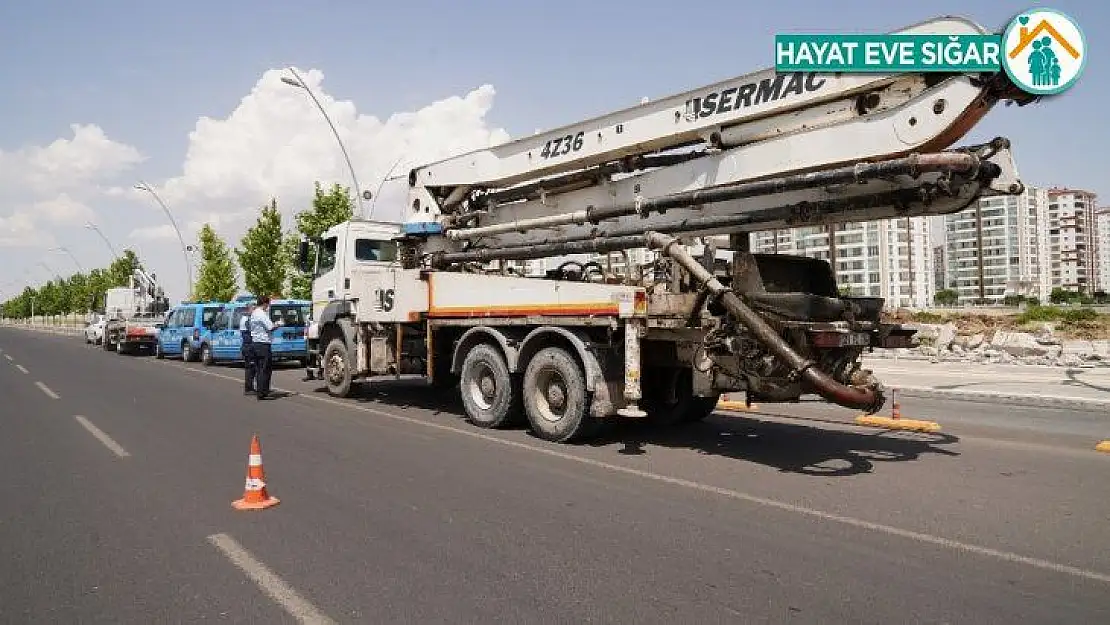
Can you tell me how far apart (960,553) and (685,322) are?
3.49m

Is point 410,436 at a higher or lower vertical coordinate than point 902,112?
lower

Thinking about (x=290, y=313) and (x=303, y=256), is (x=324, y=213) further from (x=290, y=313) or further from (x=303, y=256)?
(x=303, y=256)

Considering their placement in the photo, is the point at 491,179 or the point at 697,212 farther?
the point at 491,179

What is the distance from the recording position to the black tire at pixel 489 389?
9453 millimetres

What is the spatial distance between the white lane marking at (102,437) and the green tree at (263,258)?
28.4m

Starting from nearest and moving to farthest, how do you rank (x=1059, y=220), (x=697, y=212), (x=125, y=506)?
(x=125, y=506) → (x=697, y=212) → (x=1059, y=220)

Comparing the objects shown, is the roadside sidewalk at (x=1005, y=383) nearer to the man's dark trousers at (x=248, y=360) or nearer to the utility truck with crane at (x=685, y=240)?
the utility truck with crane at (x=685, y=240)

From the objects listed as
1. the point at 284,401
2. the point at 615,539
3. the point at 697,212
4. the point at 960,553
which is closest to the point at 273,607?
the point at 615,539

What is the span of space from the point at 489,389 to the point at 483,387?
0.13 m

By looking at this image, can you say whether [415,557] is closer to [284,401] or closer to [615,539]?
[615,539]

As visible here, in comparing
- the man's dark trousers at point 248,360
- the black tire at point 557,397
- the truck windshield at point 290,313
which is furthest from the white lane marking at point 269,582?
the truck windshield at point 290,313

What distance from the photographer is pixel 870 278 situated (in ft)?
415

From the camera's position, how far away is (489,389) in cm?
980

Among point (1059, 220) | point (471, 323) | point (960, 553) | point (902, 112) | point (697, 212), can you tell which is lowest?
point (960, 553)
